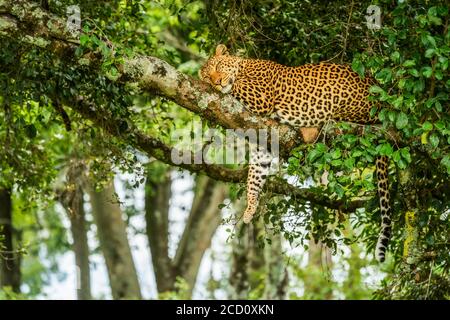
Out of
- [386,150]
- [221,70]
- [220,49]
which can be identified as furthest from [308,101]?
[386,150]

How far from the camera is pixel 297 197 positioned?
11.0 meters

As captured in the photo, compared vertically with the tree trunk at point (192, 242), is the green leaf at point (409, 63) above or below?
above

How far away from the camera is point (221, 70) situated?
10.3 m

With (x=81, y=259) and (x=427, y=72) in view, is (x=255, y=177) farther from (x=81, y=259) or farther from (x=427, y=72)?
(x=81, y=259)

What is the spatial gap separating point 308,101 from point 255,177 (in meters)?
0.94

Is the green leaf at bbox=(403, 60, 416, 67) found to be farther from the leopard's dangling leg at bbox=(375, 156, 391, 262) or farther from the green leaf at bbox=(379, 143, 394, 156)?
the leopard's dangling leg at bbox=(375, 156, 391, 262)

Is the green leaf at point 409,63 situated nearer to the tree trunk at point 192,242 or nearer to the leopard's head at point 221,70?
the leopard's head at point 221,70

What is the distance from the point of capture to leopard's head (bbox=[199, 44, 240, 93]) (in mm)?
10133

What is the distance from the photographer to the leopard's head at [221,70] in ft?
33.2

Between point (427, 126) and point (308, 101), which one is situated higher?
point (308, 101)

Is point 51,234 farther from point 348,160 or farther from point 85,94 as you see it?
point 348,160

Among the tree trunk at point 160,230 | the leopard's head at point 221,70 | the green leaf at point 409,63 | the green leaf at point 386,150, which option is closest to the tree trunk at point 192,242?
the tree trunk at point 160,230

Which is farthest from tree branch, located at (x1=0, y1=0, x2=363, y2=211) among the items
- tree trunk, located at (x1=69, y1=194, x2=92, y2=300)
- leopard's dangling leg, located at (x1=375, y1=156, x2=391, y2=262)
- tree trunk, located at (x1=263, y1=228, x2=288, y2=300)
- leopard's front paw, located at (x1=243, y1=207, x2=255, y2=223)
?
tree trunk, located at (x1=69, y1=194, x2=92, y2=300)

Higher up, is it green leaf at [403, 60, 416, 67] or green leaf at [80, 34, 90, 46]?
green leaf at [80, 34, 90, 46]
